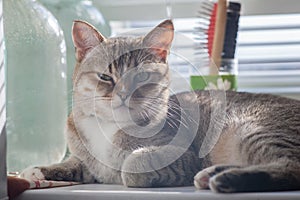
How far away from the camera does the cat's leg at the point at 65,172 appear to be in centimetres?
105

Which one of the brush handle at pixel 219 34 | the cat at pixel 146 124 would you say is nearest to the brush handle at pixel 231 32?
the brush handle at pixel 219 34

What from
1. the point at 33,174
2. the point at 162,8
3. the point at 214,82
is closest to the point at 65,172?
the point at 33,174

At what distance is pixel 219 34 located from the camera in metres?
1.37

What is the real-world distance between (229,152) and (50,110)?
42cm

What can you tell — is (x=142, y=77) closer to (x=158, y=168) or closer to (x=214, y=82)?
(x=158, y=168)

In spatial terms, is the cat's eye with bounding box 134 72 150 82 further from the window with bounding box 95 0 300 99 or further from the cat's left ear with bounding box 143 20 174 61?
the window with bounding box 95 0 300 99

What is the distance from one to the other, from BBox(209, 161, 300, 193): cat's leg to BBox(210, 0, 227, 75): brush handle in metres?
0.50

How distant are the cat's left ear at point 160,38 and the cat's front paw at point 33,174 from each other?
28 cm

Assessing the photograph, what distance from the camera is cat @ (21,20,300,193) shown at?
101 centimetres

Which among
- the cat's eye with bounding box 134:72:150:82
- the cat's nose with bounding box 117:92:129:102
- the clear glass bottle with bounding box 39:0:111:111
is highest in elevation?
the clear glass bottle with bounding box 39:0:111:111

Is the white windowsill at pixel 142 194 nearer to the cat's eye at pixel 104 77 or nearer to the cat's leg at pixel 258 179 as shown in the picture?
the cat's leg at pixel 258 179

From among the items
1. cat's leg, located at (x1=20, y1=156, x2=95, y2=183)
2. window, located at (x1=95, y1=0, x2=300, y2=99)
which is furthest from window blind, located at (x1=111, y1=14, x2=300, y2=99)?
cat's leg, located at (x1=20, y1=156, x2=95, y2=183)

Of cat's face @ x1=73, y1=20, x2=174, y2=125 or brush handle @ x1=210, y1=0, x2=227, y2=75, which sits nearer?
cat's face @ x1=73, y1=20, x2=174, y2=125

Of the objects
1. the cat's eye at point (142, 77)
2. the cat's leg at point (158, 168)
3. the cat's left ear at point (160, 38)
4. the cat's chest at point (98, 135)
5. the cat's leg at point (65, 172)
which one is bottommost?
the cat's leg at point (65, 172)
